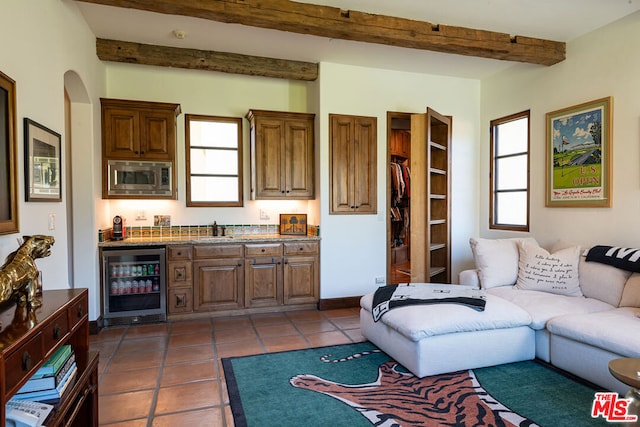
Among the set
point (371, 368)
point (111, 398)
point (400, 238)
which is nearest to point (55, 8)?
point (111, 398)

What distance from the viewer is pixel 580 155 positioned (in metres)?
4.01

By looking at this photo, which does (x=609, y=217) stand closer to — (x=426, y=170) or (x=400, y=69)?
(x=426, y=170)

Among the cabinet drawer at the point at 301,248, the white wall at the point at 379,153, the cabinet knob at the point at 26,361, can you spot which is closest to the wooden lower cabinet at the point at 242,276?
the cabinet drawer at the point at 301,248

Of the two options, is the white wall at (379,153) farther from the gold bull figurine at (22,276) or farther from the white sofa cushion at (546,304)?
the gold bull figurine at (22,276)

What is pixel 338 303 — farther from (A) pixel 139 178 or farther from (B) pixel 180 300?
(A) pixel 139 178

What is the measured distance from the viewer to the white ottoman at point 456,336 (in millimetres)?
2791

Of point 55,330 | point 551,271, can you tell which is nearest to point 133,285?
point 55,330

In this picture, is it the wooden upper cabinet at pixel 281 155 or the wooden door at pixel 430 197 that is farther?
the wooden upper cabinet at pixel 281 155

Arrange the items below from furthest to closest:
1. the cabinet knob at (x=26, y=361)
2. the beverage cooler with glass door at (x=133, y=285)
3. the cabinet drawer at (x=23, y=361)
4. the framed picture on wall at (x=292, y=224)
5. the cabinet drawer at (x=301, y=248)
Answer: the framed picture on wall at (x=292, y=224)
the cabinet drawer at (x=301, y=248)
the beverage cooler with glass door at (x=133, y=285)
the cabinet knob at (x=26, y=361)
the cabinet drawer at (x=23, y=361)

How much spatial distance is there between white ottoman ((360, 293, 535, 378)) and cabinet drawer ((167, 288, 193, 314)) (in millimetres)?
2278

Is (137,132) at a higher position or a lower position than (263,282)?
higher

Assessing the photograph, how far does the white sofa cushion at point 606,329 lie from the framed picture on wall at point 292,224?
9.75 ft

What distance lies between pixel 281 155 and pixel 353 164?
891mm

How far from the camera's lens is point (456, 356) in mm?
2867
